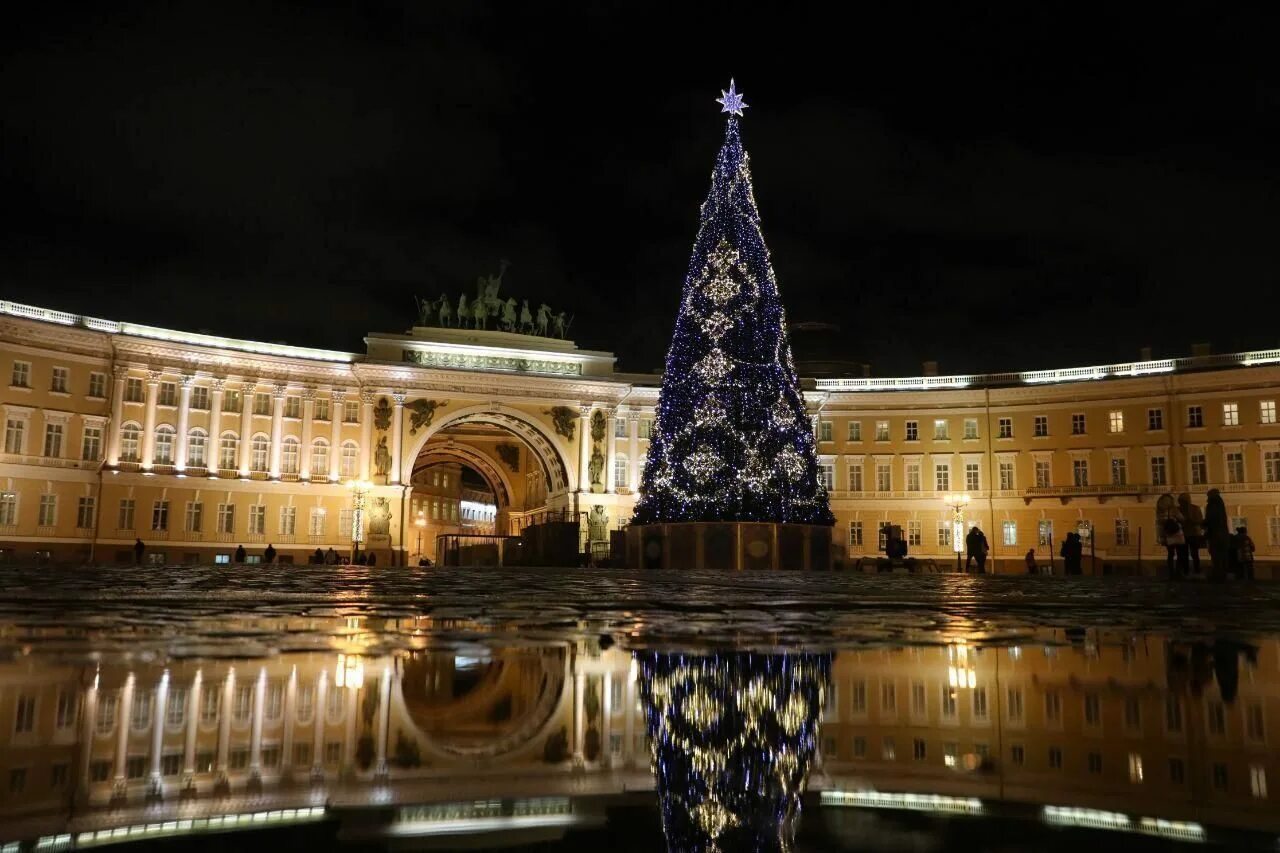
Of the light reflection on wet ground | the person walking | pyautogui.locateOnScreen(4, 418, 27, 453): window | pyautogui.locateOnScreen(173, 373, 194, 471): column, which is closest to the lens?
the light reflection on wet ground

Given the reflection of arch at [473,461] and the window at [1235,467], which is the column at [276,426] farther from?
the window at [1235,467]

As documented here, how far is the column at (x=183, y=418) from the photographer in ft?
172

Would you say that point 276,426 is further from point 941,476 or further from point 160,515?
point 941,476

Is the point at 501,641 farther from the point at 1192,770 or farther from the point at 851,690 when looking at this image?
the point at 1192,770

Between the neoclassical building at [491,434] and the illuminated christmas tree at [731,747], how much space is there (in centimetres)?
4951

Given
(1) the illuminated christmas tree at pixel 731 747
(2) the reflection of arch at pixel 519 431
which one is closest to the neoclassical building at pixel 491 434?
(2) the reflection of arch at pixel 519 431

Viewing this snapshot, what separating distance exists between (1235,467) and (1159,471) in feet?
11.5

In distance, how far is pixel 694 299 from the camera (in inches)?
1235

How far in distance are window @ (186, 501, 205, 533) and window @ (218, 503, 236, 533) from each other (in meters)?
0.81

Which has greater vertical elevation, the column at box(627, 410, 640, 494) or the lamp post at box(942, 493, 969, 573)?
the column at box(627, 410, 640, 494)

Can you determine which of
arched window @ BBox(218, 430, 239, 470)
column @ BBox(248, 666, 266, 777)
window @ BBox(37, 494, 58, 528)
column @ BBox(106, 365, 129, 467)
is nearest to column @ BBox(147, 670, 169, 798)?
column @ BBox(248, 666, 266, 777)

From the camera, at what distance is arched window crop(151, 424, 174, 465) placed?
5209cm

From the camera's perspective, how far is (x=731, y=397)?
98.4 feet

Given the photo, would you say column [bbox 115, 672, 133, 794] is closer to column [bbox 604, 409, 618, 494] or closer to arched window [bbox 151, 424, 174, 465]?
arched window [bbox 151, 424, 174, 465]
